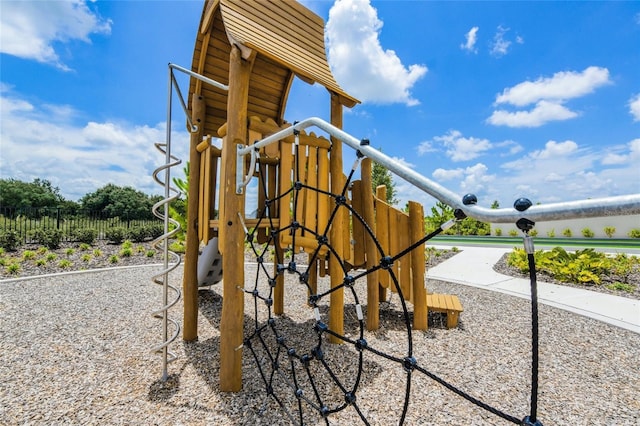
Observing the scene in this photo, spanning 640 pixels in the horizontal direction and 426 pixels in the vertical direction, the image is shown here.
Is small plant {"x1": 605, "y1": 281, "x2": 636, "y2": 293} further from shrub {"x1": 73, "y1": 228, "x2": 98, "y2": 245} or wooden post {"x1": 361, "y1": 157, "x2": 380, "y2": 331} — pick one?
shrub {"x1": 73, "y1": 228, "x2": 98, "y2": 245}

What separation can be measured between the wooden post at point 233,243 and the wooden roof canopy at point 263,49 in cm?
27

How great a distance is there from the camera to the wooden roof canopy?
2.43m

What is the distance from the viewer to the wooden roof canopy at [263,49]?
2432 mm

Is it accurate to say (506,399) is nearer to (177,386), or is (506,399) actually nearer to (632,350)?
(632,350)

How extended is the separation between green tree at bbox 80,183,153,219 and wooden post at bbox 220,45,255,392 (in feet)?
119

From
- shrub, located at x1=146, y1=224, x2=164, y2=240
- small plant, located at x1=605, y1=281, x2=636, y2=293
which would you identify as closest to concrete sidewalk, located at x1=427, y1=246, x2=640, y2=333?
small plant, located at x1=605, y1=281, x2=636, y2=293

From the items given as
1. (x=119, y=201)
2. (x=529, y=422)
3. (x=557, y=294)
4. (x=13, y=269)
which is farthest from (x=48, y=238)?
(x=119, y=201)

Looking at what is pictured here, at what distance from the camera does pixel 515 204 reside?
0.81 metres

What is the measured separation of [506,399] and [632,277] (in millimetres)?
5764

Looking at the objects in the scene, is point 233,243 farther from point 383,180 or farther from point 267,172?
point 383,180

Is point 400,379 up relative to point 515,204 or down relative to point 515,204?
down

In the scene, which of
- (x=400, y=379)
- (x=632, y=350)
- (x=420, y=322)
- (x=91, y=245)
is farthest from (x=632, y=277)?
(x=91, y=245)

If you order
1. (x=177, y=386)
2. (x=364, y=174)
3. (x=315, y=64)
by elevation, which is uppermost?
(x=315, y=64)

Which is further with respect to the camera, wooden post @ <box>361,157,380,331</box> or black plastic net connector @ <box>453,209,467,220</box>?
wooden post @ <box>361,157,380,331</box>
